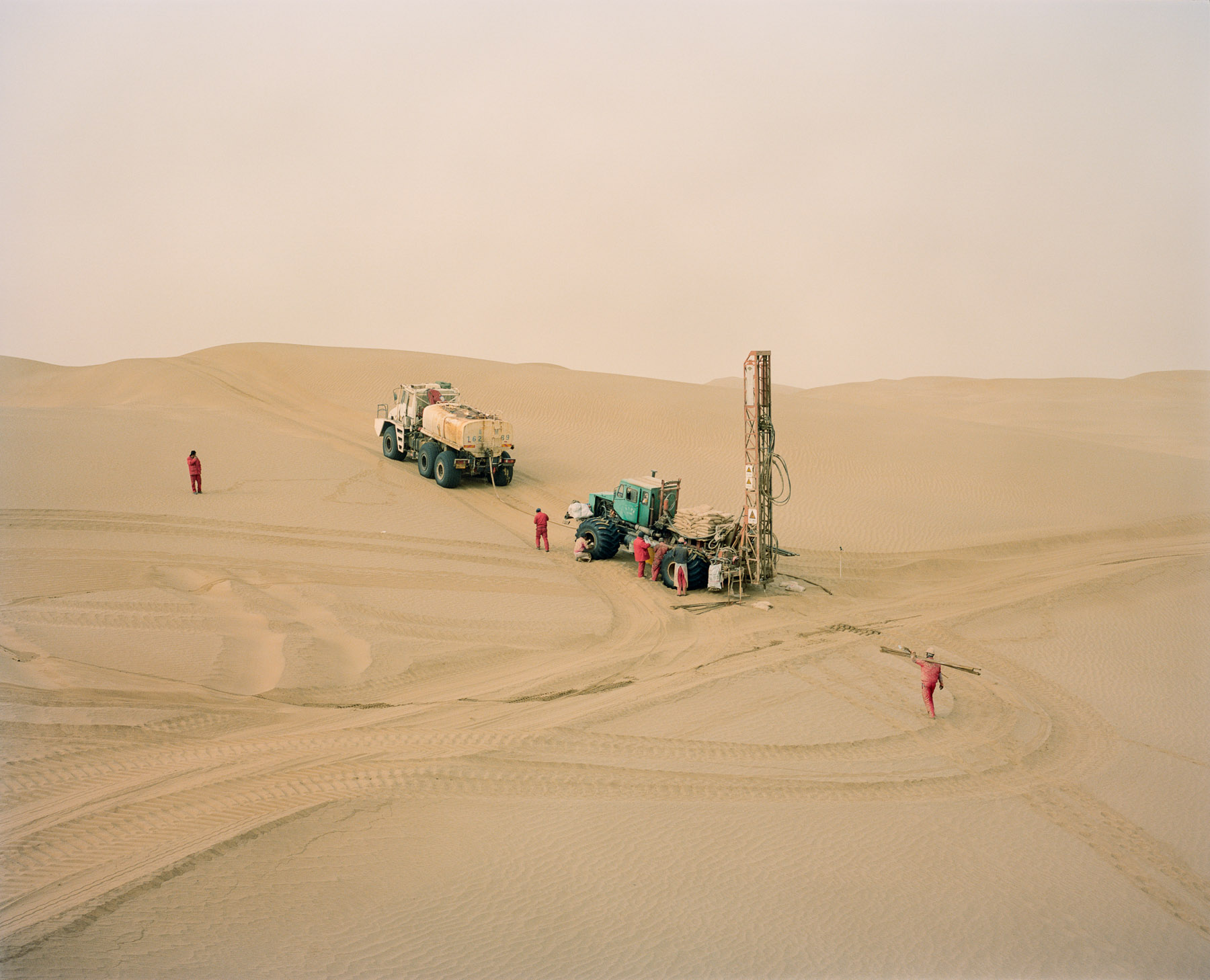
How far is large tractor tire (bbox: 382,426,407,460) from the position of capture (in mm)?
22859

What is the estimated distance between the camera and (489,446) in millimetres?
20406

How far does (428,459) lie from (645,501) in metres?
7.94

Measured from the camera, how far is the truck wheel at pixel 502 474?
20984 millimetres

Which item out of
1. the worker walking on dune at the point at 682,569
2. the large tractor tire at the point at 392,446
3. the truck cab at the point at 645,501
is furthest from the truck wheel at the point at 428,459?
the worker walking on dune at the point at 682,569

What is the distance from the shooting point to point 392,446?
2317cm

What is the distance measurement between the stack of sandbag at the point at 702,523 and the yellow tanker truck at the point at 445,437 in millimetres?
6558

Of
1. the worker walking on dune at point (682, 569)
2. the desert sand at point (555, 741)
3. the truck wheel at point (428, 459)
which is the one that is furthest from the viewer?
the truck wheel at point (428, 459)

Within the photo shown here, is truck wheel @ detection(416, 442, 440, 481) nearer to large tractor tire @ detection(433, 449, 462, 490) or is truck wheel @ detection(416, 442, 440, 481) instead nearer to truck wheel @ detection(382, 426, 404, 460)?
large tractor tire @ detection(433, 449, 462, 490)

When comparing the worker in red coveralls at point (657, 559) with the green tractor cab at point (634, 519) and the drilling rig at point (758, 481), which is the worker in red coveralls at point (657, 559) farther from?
the drilling rig at point (758, 481)

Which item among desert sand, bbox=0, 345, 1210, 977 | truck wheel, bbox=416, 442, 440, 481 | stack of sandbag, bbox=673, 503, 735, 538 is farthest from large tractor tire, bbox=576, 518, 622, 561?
truck wheel, bbox=416, 442, 440, 481

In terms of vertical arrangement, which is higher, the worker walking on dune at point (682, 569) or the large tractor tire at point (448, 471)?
the large tractor tire at point (448, 471)

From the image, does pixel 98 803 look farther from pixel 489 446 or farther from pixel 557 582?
pixel 489 446

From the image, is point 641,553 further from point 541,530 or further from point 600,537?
point 541,530

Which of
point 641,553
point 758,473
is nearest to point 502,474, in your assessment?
point 641,553
